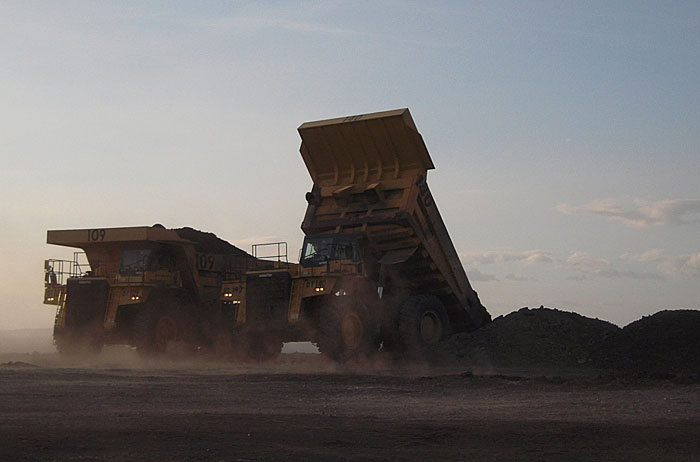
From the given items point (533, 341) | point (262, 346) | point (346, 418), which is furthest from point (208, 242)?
point (346, 418)

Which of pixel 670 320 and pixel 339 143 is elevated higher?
pixel 339 143

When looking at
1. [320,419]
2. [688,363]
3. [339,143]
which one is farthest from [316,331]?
[320,419]

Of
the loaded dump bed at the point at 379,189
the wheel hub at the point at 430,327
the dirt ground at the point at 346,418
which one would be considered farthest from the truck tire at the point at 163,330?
Answer: the wheel hub at the point at 430,327

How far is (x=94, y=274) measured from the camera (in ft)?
106

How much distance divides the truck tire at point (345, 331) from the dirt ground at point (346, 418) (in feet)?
10.0

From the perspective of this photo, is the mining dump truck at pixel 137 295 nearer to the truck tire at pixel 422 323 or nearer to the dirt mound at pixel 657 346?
the truck tire at pixel 422 323

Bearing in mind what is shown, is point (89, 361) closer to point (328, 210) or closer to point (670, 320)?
point (328, 210)

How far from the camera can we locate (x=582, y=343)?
28938 millimetres

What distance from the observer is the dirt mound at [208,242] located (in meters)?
34.7

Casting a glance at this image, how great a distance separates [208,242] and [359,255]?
9720mm

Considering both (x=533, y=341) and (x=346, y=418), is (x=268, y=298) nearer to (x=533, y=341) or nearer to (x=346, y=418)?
(x=533, y=341)

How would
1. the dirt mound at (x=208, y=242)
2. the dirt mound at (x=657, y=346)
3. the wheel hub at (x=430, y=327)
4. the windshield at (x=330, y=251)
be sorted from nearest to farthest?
1. the dirt mound at (x=657, y=346)
2. the windshield at (x=330, y=251)
3. the wheel hub at (x=430, y=327)
4. the dirt mound at (x=208, y=242)

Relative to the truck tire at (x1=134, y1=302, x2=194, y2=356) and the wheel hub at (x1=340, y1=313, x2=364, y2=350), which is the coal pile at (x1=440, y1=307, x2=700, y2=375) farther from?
the truck tire at (x1=134, y1=302, x2=194, y2=356)

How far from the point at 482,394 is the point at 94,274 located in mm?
17785
